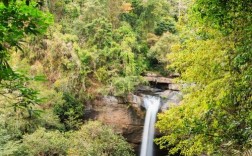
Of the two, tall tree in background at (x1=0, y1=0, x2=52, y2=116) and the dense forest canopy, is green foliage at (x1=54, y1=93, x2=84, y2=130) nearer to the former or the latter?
the dense forest canopy

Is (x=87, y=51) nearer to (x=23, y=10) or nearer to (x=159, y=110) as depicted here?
(x=159, y=110)

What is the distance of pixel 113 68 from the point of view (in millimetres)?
16062

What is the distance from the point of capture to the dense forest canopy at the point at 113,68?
661 centimetres

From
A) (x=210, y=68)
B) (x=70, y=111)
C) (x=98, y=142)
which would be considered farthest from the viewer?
(x=70, y=111)

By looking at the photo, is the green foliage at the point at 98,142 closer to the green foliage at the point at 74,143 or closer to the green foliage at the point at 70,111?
the green foliage at the point at 74,143

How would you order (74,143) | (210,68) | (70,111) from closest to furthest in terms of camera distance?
(210,68) < (74,143) < (70,111)

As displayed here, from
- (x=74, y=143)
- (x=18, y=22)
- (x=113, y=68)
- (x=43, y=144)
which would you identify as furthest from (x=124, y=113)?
(x=18, y=22)

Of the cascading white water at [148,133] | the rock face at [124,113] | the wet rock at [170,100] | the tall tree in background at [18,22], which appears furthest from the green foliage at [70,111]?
the tall tree in background at [18,22]

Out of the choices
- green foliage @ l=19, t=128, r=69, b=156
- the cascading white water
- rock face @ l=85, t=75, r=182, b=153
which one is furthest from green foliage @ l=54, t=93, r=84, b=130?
the cascading white water

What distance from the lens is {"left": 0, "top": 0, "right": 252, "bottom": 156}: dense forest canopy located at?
6.61 m

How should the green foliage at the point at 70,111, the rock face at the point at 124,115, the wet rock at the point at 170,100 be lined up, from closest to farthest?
the green foliage at the point at 70,111, the rock face at the point at 124,115, the wet rock at the point at 170,100

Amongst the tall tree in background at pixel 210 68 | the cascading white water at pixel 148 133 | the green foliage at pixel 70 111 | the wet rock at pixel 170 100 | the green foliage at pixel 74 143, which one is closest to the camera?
the tall tree in background at pixel 210 68

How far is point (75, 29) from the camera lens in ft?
56.5

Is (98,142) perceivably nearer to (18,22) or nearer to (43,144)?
(43,144)
